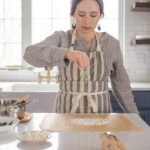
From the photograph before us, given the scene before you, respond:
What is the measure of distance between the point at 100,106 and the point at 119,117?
0.84ft

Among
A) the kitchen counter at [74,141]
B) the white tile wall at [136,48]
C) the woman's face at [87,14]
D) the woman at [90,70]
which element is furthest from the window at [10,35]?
the kitchen counter at [74,141]

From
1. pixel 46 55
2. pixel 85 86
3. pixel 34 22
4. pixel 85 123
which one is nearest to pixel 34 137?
pixel 85 123

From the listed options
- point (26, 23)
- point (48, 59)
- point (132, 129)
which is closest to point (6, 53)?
point (26, 23)

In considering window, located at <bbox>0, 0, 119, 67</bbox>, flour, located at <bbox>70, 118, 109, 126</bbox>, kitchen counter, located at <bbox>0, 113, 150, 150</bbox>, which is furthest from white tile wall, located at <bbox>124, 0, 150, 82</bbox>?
kitchen counter, located at <bbox>0, 113, 150, 150</bbox>

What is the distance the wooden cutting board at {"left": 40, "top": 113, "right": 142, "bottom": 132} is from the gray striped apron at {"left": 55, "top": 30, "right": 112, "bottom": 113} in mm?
158

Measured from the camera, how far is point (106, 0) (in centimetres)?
399

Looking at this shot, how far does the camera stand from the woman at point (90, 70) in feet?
5.63

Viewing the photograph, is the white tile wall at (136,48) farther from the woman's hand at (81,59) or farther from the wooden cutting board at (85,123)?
the woman's hand at (81,59)

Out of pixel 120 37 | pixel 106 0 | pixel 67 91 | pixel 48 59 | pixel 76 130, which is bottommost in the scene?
pixel 76 130

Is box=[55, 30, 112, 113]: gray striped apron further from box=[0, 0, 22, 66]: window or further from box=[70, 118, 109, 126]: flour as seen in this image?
box=[0, 0, 22, 66]: window

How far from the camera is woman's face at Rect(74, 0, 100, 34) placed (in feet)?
5.52

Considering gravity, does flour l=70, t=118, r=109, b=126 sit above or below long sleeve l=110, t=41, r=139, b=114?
below

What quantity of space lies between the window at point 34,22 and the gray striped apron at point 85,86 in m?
2.31

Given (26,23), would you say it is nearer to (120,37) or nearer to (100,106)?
(120,37)
